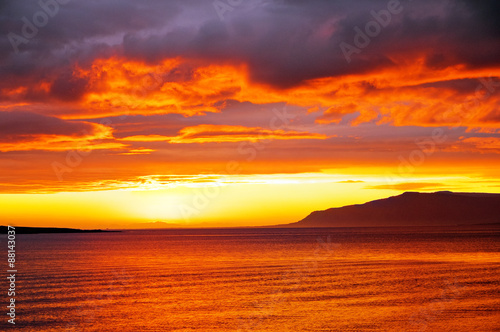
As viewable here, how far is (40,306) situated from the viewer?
4653 centimetres

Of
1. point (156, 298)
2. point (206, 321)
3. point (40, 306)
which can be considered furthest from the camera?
point (156, 298)

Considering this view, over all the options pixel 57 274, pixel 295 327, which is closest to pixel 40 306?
pixel 295 327

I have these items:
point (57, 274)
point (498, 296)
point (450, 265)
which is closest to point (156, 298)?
point (57, 274)

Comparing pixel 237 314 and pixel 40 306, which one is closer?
pixel 237 314

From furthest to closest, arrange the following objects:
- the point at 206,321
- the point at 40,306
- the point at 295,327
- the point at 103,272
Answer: the point at 103,272, the point at 40,306, the point at 206,321, the point at 295,327

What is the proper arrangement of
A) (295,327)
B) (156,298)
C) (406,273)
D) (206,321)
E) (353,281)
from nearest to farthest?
(295,327) → (206,321) → (156,298) → (353,281) → (406,273)

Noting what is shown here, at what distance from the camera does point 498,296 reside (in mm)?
49188

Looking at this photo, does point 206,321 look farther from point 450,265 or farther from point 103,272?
point 450,265

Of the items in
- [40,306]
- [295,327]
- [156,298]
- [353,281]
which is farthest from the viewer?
[353,281]

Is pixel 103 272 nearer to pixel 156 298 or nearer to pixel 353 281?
pixel 156 298

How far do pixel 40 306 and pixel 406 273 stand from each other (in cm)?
4750

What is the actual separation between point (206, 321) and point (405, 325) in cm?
1512

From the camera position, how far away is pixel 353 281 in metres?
62.3

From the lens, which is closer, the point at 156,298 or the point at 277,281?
the point at 156,298
